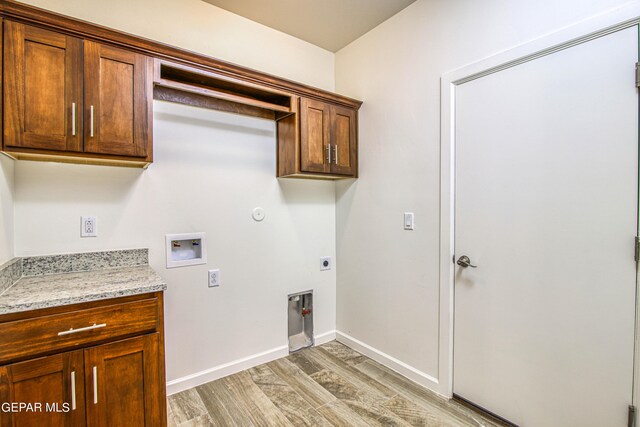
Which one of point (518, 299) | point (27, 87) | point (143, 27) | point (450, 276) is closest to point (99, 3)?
A: point (143, 27)

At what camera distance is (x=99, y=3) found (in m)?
1.87

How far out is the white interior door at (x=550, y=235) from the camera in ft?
4.63

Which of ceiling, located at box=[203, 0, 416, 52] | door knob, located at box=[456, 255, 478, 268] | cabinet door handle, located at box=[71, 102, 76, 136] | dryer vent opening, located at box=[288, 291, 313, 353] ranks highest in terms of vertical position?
ceiling, located at box=[203, 0, 416, 52]

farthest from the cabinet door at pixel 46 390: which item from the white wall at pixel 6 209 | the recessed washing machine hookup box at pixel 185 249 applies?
the recessed washing machine hookup box at pixel 185 249

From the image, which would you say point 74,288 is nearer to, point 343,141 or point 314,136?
point 314,136

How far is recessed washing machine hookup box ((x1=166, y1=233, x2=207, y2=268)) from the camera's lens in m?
2.11

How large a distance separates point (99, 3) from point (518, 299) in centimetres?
299

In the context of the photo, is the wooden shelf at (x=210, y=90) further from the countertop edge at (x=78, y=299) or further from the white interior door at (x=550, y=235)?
the white interior door at (x=550, y=235)

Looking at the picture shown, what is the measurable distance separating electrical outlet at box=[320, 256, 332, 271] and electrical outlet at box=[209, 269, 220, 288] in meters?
0.96

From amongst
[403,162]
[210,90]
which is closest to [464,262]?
[403,162]

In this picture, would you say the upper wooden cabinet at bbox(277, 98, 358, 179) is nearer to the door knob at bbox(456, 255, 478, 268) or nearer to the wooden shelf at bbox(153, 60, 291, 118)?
the wooden shelf at bbox(153, 60, 291, 118)

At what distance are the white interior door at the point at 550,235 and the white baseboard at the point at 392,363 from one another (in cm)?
17

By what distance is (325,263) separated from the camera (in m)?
2.91

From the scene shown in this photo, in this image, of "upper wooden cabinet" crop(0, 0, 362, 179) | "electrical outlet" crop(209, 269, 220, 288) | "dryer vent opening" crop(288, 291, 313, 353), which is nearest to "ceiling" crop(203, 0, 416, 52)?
"upper wooden cabinet" crop(0, 0, 362, 179)
